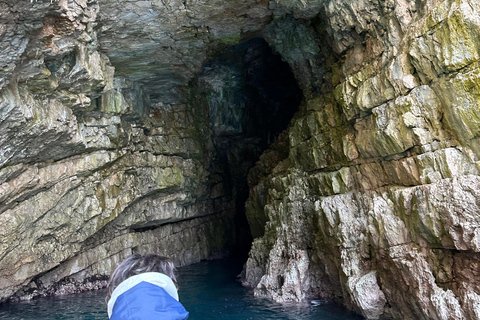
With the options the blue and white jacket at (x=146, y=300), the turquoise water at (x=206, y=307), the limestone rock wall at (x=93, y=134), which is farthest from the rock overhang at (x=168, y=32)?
the blue and white jacket at (x=146, y=300)

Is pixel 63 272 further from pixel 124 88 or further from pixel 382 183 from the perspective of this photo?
pixel 382 183

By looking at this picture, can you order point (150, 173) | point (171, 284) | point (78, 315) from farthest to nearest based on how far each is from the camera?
point (150, 173)
point (78, 315)
point (171, 284)

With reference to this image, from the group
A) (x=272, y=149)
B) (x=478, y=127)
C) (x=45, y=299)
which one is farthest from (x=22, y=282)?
(x=478, y=127)

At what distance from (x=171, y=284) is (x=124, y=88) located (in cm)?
1774

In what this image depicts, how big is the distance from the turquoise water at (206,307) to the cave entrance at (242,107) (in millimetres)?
10961

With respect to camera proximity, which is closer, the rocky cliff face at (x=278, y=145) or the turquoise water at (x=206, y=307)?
the rocky cliff face at (x=278, y=145)

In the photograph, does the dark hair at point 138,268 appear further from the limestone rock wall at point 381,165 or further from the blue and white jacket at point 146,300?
the limestone rock wall at point 381,165

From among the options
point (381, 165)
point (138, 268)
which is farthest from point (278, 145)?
point (138, 268)

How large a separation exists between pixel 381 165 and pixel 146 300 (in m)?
11.9

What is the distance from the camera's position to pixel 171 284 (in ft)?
8.04

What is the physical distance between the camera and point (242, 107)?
2948 centimetres

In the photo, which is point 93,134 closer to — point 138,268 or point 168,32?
point 168,32

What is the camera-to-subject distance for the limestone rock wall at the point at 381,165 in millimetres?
10094

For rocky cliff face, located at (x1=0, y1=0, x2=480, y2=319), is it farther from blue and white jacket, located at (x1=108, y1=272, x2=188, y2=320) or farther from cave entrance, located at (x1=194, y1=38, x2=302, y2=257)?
blue and white jacket, located at (x1=108, y1=272, x2=188, y2=320)
